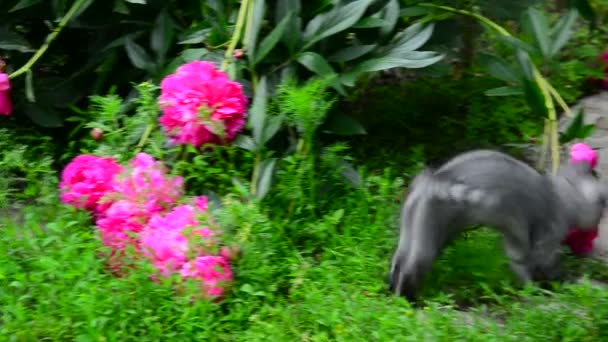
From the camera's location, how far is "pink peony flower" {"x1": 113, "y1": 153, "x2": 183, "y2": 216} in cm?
238

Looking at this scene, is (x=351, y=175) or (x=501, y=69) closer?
(x=351, y=175)

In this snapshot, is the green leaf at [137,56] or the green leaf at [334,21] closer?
the green leaf at [334,21]

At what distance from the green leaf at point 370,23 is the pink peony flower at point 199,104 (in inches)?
18.8

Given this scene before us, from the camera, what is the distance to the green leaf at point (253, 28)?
8.70ft

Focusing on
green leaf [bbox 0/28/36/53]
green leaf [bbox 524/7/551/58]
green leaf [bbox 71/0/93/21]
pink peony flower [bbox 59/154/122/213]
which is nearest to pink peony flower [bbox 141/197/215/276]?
pink peony flower [bbox 59/154/122/213]

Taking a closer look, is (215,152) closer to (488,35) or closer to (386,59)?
(386,59)

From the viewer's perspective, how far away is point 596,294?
7.30 feet

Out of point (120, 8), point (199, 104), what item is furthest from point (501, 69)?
point (120, 8)

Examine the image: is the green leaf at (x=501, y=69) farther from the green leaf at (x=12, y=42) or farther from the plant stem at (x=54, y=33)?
the green leaf at (x=12, y=42)

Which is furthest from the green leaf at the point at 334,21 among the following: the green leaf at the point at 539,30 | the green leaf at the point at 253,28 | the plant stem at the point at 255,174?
the green leaf at the point at 539,30

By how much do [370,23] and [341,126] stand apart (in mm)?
328

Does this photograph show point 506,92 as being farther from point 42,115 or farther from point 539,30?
point 42,115

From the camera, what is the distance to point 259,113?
260cm

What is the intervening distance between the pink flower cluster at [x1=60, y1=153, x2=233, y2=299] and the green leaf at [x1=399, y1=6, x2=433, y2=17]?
1.01 meters
